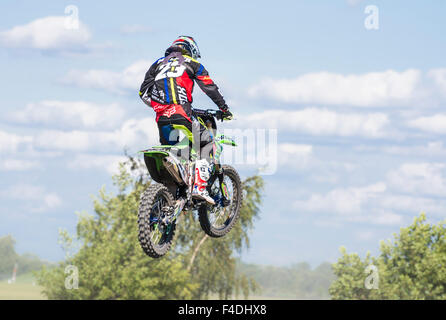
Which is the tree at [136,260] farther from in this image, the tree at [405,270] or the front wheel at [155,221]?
the front wheel at [155,221]

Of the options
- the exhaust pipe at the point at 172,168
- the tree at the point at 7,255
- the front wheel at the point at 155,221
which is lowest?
the front wheel at the point at 155,221

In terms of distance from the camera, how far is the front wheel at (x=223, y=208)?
32.5ft

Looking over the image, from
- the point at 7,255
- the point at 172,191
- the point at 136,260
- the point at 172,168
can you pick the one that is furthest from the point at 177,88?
the point at 7,255

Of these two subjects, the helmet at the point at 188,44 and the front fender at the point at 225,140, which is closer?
the helmet at the point at 188,44

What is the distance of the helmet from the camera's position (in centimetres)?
898

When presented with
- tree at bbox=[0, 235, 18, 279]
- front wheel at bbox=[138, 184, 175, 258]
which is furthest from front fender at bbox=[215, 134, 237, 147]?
tree at bbox=[0, 235, 18, 279]

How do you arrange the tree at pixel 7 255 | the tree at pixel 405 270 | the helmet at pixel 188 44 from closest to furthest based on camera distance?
the helmet at pixel 188 44 < the tree at pixel 405 270 < the tree at pixel 7 255

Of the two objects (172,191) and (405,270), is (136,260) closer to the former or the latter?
(405,270)

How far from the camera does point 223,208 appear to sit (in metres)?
10.5

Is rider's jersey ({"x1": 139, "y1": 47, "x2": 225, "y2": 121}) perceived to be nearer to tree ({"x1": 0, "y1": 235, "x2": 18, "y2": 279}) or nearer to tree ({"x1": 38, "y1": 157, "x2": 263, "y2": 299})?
tree ({"x1": 38, "y1": 157, "x2": 263, "y2": 299})

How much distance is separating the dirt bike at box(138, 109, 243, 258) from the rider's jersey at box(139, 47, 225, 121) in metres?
0.32

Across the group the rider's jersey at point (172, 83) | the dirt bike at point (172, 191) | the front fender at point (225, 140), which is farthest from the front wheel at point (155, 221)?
the front fender at point (225, 140)

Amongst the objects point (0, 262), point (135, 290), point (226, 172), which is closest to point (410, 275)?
point (135, 290)
